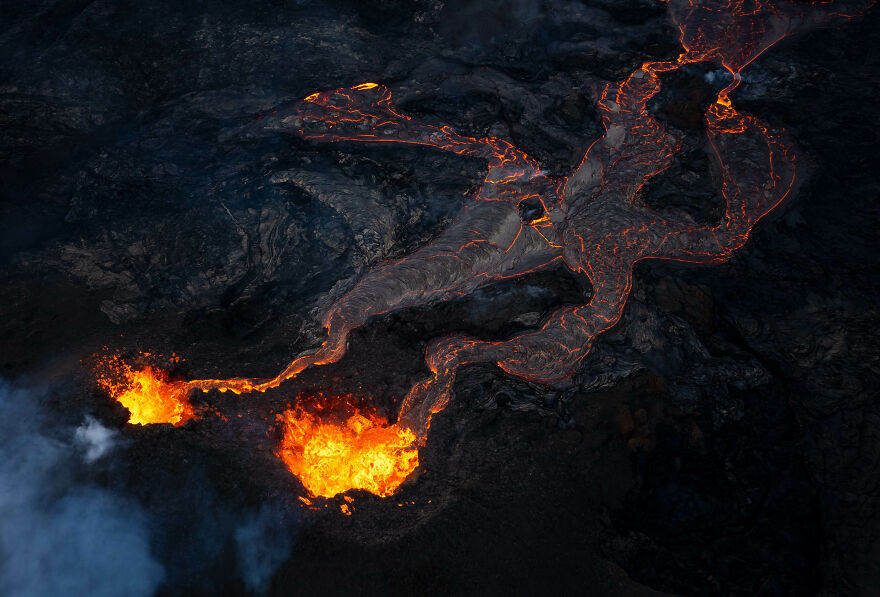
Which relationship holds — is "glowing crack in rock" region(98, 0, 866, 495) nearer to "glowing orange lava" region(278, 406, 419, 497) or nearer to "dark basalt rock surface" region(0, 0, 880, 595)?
"glowing orange lava" region(278, 406, 419, 497)

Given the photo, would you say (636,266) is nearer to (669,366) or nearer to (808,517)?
(669,366)

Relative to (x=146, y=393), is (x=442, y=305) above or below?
above

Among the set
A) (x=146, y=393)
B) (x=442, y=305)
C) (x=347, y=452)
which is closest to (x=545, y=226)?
(x=442, y=305)

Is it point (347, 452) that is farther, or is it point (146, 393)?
point (146, 393)

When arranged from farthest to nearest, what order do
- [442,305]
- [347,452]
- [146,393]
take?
1. [442,305]
2. [146,393]
3. [347,452]

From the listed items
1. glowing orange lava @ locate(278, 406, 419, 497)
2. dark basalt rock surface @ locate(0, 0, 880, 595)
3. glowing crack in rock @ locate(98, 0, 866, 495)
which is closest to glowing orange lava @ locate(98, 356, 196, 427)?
glowing crack in rock @ locate(98, 0, 866, 495)

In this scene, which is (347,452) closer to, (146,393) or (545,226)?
(146,393)

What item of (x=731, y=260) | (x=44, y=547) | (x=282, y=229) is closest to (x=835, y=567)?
(x=731, y=260)
